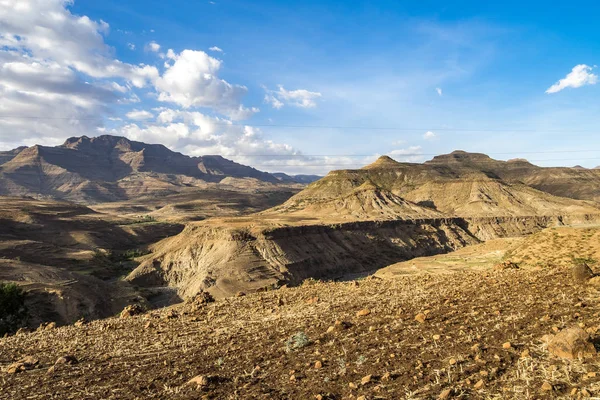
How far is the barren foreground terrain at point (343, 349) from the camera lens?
23.4ft

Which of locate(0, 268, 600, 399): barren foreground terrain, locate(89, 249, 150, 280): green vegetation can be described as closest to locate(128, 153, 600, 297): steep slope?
locate(89, 249, 150, 280): green vegetation

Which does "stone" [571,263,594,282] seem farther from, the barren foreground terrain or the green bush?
the green bush

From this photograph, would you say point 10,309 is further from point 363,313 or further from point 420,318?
point 420,318

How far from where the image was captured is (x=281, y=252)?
68.2 m

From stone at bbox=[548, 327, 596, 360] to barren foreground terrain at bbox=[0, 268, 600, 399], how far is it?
21cm

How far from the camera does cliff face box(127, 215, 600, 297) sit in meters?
61.2

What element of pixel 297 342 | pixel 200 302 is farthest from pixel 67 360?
pixel 200 302

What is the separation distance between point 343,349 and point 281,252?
2326 inches

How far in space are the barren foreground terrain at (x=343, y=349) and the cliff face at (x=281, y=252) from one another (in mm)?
39654

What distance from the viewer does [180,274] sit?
7094cm

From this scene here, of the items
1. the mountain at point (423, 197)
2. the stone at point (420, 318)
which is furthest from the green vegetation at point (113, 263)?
the stone at point (420, 318)

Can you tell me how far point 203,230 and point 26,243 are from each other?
139ft

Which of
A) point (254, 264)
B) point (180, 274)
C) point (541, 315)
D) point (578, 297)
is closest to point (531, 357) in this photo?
point (541, 315)

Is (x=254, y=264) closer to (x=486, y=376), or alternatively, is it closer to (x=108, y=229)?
(x=486, y=376)
